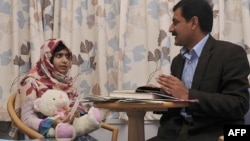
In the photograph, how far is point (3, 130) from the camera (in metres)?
2.51

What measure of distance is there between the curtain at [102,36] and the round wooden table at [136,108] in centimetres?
74

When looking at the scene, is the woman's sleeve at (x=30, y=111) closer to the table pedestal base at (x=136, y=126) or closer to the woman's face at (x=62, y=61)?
the woman's face at (x=62, y=61)

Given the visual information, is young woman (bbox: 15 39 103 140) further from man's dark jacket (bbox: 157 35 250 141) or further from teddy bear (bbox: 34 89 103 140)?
man's dark jacket (bbox: 157 35 250 141)

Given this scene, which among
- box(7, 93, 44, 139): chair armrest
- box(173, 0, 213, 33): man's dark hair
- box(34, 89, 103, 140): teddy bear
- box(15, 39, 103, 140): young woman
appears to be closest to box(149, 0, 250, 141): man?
box(173, 0, 213, 33): man's dark hair

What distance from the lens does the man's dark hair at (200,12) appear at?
72.4 inches

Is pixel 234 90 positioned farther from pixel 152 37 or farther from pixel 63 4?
pixel 63 4

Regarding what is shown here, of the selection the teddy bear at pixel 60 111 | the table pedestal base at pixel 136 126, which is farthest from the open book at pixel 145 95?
the teddy bear at pixel 60 111

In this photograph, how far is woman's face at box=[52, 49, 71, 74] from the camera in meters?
2.20

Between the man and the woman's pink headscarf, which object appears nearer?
the man

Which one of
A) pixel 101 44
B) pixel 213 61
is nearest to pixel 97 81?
pixel 101 44

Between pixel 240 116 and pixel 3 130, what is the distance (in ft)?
5.44

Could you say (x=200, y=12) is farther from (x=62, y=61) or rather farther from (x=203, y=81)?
(x=62, y=61)

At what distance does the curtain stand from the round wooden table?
29.0 inches

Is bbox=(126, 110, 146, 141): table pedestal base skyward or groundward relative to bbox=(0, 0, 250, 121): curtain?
groundward
